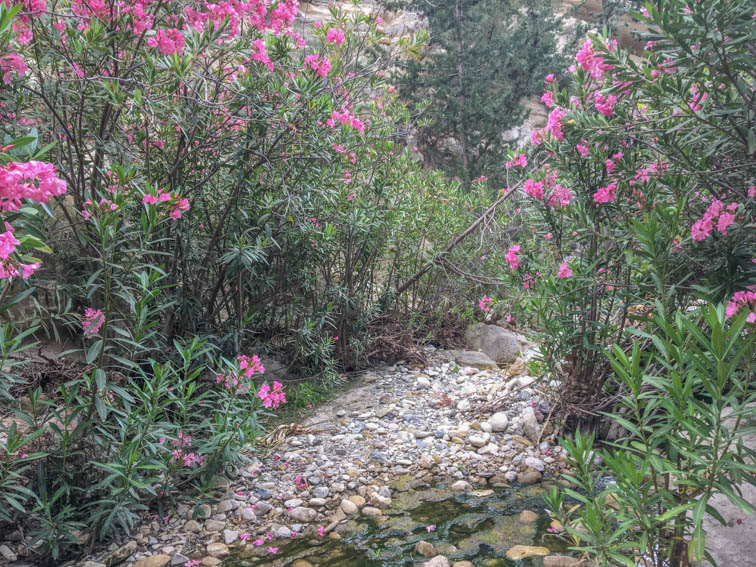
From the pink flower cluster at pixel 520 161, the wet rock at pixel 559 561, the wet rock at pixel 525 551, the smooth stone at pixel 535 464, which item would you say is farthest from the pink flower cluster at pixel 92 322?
the pink flower cluster at pixel 520 161

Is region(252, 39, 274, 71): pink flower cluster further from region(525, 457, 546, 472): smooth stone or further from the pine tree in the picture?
the pine tree

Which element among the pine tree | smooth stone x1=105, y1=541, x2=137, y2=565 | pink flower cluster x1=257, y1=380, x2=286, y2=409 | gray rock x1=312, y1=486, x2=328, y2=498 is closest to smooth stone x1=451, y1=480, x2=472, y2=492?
gray rock x1=312, y1=486, x2=328, y2=498

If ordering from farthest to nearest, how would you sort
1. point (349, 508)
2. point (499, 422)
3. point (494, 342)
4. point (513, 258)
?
1. point (494, 342)
2. point (499, 422)
3. point (513, 258)
4. point (349, 508)

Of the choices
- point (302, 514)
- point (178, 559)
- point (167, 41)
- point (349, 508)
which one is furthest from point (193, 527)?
point (167, 41)

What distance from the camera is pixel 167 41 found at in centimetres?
267

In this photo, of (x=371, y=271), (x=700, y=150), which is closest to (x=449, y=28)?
(x=371, y=271)

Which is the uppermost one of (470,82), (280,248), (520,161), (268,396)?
(470,82)

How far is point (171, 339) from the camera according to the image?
3.50 m

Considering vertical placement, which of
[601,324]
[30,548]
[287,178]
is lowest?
[30,548]

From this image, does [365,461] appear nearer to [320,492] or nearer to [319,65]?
[320,492]

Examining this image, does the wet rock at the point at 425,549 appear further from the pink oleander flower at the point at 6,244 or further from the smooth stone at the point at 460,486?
the pink oleander flower at the point at 6,244

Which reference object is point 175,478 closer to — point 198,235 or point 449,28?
point 198,235

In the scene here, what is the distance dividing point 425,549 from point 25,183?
2377mm

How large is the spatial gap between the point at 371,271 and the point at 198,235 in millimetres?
2062
